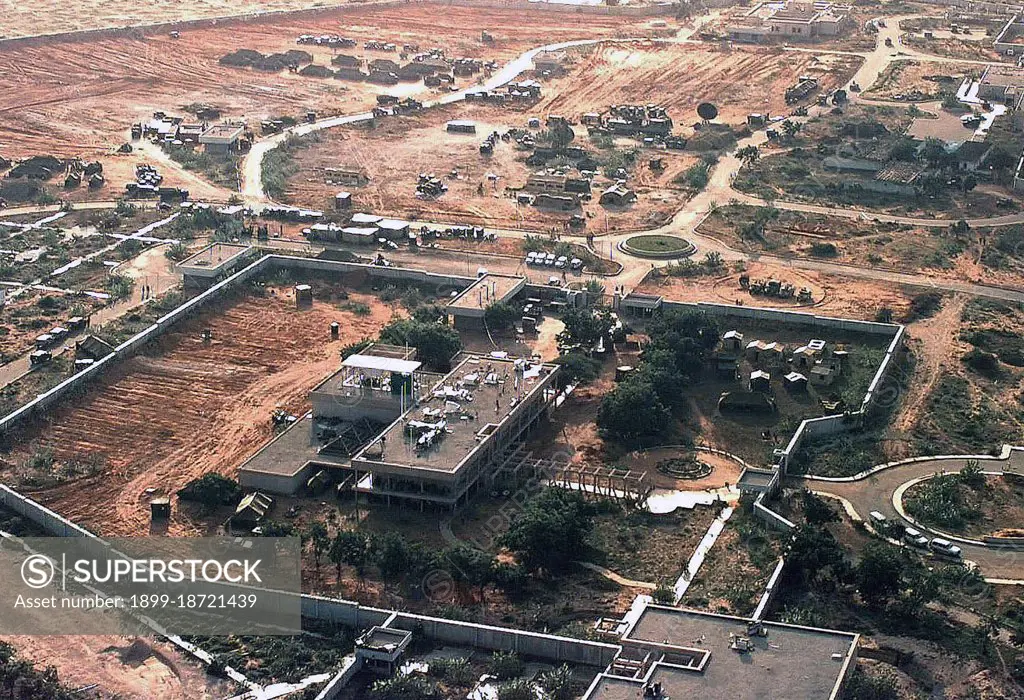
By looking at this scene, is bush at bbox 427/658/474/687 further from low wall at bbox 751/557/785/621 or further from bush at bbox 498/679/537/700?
low wall at bbox 751/557/785/621

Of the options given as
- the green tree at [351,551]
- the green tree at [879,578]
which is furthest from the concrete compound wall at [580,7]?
the green tree at [879,578]

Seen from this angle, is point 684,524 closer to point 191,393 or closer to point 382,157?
point 191,393

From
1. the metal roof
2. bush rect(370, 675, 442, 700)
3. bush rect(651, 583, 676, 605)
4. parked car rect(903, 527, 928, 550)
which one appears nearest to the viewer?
bush rect(370, 675, 442, 700)

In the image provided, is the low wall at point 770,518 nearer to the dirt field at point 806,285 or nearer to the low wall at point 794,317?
the low wall at point 794,317

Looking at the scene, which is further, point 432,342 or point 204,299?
point 204,299

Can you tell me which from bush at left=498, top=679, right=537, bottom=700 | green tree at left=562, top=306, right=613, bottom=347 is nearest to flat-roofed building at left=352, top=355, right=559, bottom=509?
green tree at left=562, top=306, right=613, bottom=347

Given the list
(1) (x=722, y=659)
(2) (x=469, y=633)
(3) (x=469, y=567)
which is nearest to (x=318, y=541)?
(3) (x=469, y=567)

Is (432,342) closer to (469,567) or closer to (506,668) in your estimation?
(469,567)
